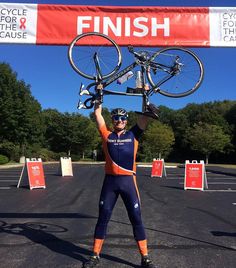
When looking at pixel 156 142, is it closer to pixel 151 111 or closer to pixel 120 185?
pixel 151 111

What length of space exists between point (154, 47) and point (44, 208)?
16.0 ft

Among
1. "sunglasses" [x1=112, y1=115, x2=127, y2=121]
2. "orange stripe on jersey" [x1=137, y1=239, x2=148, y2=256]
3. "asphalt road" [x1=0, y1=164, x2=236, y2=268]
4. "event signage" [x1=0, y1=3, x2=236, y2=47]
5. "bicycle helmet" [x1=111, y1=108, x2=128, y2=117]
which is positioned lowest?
"asphalt road" [x1=0, y1=164, x2=236, y2=268]

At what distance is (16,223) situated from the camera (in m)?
8.10

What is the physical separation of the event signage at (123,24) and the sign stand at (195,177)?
797 centimetres

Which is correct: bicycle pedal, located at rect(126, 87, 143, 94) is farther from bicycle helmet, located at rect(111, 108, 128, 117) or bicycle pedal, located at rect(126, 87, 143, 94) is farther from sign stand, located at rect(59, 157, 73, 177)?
sign stand, located at rect(59, 157, 73, 177)

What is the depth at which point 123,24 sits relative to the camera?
8.06 metres

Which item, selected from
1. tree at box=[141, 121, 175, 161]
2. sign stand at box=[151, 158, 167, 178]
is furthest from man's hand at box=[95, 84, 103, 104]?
tree at box=[141, 121, 175, 161]

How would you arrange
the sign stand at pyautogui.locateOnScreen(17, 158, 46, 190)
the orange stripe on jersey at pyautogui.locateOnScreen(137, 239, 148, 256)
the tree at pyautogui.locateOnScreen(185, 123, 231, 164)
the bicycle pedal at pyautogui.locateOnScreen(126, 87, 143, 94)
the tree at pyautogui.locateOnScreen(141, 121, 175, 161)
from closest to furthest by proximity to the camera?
the orange stripe on jersey at pyautogui.locateOnScreen(137, 239, 148, 256) → the bicycle pedal at pyautogui.locateOnScreen(126, 87, 143, 94) → the sign stand at pyautogui.locateOnScreen(17, 158, 46, 190) → the tree at pyautogui.locateOnScreen(185, 123, 231, 164) → the tree at pyautogui.locateOnScreen(141, 121, 175, 161)

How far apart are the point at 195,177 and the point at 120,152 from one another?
10473 millimetres

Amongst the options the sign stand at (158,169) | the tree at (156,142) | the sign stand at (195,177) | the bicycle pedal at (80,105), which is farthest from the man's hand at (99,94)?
the tree at (156,142)

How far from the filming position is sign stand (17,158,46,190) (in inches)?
596

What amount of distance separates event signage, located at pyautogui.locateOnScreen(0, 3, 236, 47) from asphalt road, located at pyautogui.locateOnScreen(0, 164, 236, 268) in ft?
11.8

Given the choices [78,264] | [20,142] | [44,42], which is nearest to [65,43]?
[44,42]

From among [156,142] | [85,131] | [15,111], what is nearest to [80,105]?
[15,111]
